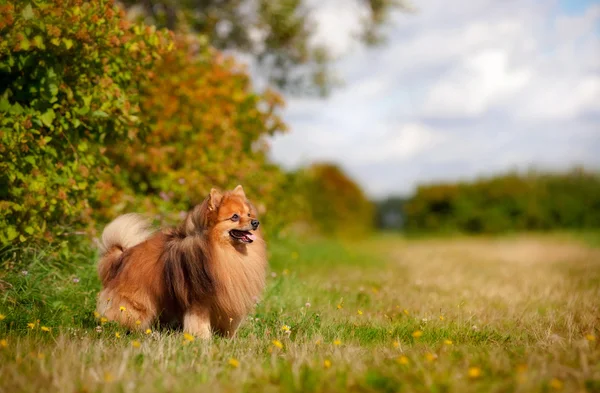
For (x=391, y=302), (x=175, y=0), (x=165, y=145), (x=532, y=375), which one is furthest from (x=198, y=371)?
(x=175, y=0)

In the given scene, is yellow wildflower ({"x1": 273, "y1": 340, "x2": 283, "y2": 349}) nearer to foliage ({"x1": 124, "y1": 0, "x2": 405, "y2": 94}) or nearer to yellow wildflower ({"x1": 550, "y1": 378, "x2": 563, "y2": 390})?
yellow wildflower ({"x1": 550, "y1": 378, "x2": 563, "y2": 390})

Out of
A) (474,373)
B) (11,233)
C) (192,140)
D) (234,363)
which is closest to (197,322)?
(234,363)

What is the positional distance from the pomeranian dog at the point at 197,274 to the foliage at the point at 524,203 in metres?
26.0

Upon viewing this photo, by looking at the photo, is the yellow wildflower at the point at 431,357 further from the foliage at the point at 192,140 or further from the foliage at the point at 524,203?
the foliage at the point at 524,203

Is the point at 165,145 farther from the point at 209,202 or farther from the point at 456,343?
the point at 456,343

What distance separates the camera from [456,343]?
462 cm

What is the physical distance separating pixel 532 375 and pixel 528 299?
4.20m

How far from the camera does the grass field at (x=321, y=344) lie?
340cm

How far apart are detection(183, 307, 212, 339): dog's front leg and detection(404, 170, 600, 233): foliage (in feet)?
86.4

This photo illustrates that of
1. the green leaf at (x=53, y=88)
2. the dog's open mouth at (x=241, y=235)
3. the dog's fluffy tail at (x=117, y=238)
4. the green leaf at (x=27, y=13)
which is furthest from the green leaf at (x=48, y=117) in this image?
the dog's open mouth at (x=241, y=235)

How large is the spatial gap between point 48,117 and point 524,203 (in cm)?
2723

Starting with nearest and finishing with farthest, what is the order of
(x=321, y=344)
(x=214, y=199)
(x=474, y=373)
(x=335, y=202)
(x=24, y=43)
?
(x=474, y=373) → (x=321, y=344) → (x=214, y=199) → (x=24, y=43) → (x=335, y=202)

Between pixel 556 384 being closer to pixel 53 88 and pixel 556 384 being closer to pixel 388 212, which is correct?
pixel 53 88

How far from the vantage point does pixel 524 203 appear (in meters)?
29.3
